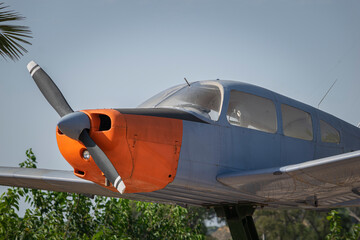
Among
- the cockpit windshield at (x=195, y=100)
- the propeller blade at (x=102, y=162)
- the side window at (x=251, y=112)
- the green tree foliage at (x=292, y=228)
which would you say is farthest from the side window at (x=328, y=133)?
the green tree foliage at (x=292, y=228)

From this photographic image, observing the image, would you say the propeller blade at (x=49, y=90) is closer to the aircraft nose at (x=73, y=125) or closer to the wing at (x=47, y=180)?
the aircraft nose at (x=73, y=125)

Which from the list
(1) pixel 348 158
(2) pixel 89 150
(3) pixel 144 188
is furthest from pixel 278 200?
(2) pixel 89 150

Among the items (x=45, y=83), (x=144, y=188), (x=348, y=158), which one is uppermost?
(x=45, y=83)

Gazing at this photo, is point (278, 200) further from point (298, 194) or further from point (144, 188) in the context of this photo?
point (144, 188)

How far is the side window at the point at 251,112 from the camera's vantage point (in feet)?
21.5

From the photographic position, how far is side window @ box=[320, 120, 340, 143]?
7.68 metres

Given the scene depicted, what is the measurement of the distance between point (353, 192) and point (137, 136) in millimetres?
3513

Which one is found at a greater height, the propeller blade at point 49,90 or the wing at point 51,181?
the propeller blade at point 49,90

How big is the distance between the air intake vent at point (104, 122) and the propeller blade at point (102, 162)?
198 mm

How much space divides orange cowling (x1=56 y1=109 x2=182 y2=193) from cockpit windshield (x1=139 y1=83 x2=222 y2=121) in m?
0.65

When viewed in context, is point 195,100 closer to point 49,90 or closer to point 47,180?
point 49,90

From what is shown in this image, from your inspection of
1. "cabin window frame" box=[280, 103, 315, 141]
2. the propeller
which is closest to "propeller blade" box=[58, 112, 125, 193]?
the propeller

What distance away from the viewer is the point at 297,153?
709 centimetres

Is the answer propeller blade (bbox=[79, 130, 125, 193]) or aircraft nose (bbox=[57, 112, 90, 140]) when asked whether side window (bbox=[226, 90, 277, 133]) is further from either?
aircraft nose (bbox=[57, 112, 90, 140])
